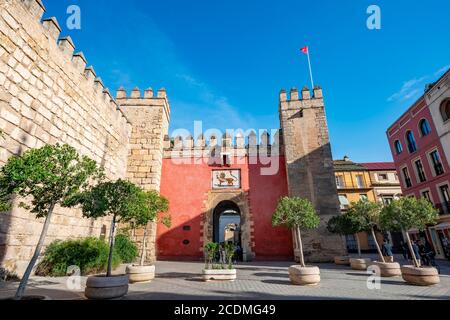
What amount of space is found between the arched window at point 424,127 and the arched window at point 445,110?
5.04ft

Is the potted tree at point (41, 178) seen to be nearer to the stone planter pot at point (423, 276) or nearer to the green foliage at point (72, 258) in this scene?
the green foliage at point (72, 258)

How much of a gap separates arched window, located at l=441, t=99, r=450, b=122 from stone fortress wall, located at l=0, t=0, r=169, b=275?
64.2 feet

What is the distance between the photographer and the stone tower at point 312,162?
12.2 metres

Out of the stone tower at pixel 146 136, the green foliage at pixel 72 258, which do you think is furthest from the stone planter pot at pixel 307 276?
the stone tower at pixel 146 136

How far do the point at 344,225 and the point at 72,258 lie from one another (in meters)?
11.1

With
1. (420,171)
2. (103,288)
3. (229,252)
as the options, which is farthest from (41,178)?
(420,171)

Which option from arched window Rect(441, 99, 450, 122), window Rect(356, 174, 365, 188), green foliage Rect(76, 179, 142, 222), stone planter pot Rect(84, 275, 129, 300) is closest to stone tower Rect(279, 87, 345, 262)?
arched window Rect(441, 99, 450, 122)

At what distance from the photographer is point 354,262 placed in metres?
9.44

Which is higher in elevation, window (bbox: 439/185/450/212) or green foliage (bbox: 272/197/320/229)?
window (bbox: 439/185/450/212)

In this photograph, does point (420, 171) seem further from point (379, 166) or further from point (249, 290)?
point (249, 290)

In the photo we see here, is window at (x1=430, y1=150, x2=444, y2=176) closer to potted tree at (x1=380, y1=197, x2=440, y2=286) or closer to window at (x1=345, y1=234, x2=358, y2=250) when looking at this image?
window at (x1=345, y1=234, x2=358, y2=250)

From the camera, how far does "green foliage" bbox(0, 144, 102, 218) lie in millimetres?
4027
